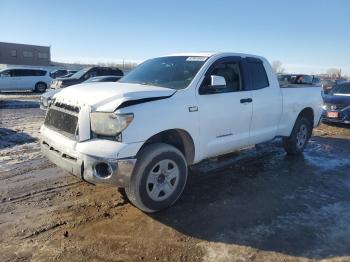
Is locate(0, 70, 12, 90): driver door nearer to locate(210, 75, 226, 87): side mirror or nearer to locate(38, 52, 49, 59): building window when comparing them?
locate(210, 75, 226, 87): side mirror

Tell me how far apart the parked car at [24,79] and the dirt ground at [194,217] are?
19.5m

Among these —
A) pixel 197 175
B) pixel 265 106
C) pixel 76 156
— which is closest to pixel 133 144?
pixel 76 156

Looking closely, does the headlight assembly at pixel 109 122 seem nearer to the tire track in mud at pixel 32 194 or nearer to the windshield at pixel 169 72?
the windshield at pixel 169 72

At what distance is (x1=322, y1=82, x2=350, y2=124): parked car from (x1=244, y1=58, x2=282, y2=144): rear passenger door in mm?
6014

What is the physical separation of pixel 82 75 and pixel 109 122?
16.6 metres

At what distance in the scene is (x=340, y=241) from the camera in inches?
148

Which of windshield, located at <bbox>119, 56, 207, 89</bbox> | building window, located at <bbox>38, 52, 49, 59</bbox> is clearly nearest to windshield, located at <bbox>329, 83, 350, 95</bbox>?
windshield, located at <bbox>119, 56, 207, 89</bbox>

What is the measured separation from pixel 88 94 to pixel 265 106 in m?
3.04

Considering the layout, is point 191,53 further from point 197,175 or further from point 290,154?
point 290,154

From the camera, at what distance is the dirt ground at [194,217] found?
11.5ft

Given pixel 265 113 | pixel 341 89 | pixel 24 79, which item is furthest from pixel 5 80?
pixel 265 113

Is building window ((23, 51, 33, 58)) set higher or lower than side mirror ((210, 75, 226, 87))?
higher

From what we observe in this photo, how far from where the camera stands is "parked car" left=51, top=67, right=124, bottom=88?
743 inches

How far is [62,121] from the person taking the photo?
437 cm
